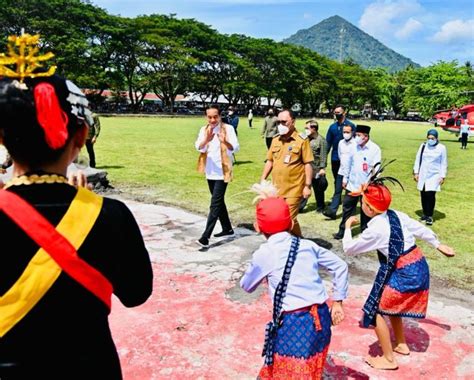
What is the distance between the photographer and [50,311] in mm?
1484

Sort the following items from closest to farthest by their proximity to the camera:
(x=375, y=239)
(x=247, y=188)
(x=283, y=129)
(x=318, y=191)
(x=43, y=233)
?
(x=43, y=233)
(x=375, y=239)
(x=283, y=129)
(x=318, y=191)
(x=247, y=188)

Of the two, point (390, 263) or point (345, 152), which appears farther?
point (345, 152)

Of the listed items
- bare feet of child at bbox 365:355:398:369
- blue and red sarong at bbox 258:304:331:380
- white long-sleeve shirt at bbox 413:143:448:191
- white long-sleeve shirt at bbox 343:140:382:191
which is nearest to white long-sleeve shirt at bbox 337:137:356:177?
white long-sleeve shirt at bbox 343:140:382:191

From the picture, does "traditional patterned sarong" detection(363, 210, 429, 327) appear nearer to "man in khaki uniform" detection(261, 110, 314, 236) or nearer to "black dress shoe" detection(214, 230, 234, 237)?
"man in khaki uniform" detection(261, 110, 314, 236)

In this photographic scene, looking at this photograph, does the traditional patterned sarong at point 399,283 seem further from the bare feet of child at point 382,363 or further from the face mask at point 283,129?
the face mask at point 283,129

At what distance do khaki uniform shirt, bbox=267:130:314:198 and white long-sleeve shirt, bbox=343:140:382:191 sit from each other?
4.94 ft

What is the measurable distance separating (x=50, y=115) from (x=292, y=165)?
4548mm

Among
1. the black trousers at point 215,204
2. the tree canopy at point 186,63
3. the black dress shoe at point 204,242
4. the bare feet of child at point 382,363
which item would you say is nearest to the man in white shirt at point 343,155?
the black trousers at point 215,204

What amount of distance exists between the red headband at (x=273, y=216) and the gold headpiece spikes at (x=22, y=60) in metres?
1.48

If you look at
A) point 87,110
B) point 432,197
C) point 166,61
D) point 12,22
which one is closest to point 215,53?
point 166,61

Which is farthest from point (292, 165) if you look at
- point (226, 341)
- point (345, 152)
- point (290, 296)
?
point (290, 296)

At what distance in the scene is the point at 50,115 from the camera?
1438 millimetres

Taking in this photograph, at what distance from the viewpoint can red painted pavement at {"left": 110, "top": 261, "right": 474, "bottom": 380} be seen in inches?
140

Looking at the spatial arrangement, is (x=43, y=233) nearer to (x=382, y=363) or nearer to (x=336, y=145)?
(x=382, y=363)
